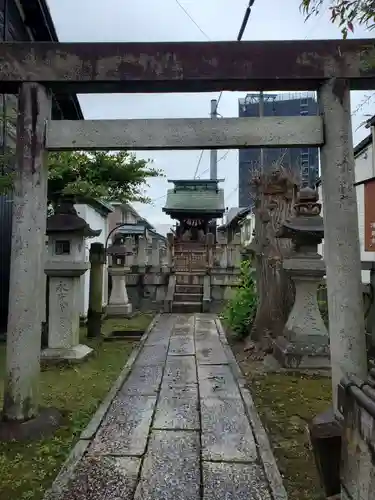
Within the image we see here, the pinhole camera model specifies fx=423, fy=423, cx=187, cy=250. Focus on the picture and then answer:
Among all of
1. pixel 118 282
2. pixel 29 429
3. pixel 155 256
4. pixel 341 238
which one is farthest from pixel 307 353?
pixel 155 256

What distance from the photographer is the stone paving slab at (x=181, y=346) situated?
743 cm

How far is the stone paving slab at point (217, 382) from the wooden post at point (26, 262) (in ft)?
6.62

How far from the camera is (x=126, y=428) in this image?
3857 millimetres

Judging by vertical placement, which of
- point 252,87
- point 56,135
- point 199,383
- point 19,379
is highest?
point 252,87

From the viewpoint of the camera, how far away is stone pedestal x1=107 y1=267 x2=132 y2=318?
12781 mm

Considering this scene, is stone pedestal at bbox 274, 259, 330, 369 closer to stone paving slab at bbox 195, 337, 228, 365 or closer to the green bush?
stone paving slab at bbox 195, 337, 228, 365

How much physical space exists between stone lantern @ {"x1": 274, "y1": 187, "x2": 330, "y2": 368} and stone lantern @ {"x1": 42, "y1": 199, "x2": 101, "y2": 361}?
3.28 metres

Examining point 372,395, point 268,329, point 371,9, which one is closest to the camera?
point 372,395

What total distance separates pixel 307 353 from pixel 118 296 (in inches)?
318

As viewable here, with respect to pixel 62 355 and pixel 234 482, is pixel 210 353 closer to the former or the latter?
pixel 62 355

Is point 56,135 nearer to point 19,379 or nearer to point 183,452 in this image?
point 19,379

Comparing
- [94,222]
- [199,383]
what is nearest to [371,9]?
[199,383]

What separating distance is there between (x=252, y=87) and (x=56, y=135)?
76.5 inches

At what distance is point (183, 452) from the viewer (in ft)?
11.0
